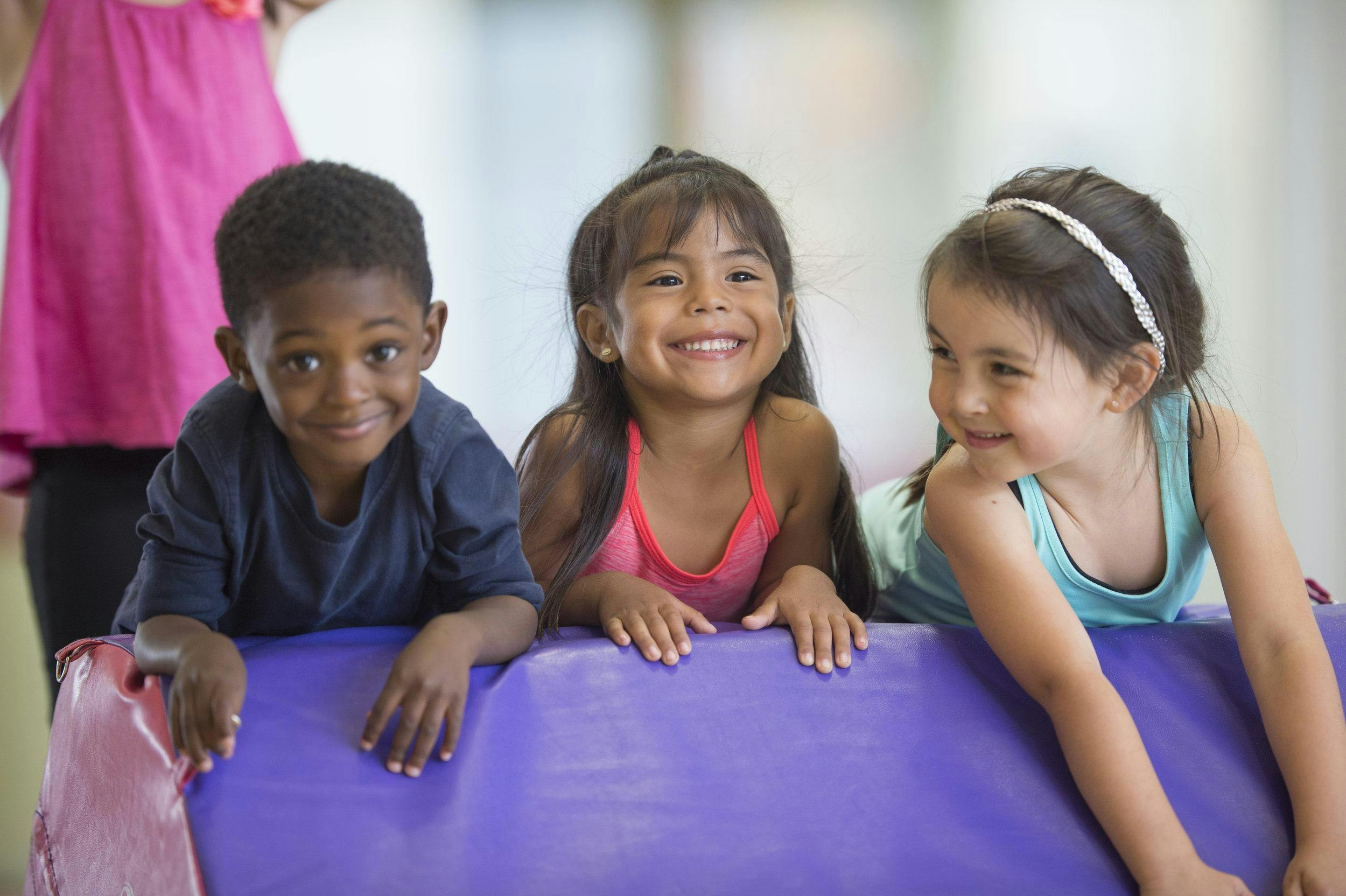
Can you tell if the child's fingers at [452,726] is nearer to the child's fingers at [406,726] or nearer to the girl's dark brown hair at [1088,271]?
the child's fingers at [406,726]

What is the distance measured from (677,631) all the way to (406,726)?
314mm

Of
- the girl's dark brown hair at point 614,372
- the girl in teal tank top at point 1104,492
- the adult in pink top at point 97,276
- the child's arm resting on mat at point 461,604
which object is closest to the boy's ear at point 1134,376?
the girl in teal tank top at point 1104,492

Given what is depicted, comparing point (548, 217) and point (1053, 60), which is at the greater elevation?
point (1053, 60)

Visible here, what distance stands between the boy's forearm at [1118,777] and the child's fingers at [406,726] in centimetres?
61

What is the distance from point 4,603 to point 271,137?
1234 millimetres

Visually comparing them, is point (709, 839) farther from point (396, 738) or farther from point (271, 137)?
point (271, 137)

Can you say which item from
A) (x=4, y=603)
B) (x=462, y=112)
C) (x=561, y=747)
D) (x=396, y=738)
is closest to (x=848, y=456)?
(x=561, y=747)

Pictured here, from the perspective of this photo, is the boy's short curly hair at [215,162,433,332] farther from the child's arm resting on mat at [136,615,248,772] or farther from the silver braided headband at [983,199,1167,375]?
the silver braided headband at [983,199,1167,375]

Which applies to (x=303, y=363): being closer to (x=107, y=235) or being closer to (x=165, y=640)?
(x=165, y=640)

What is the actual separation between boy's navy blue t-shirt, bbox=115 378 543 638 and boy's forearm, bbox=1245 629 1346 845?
752mm

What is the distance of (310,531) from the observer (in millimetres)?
1039

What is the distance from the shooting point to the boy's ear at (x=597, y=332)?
1.48m

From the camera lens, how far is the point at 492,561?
111 centimetres

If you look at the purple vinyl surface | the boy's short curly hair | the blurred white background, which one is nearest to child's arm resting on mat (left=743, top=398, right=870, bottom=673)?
the purple vinyl surface
